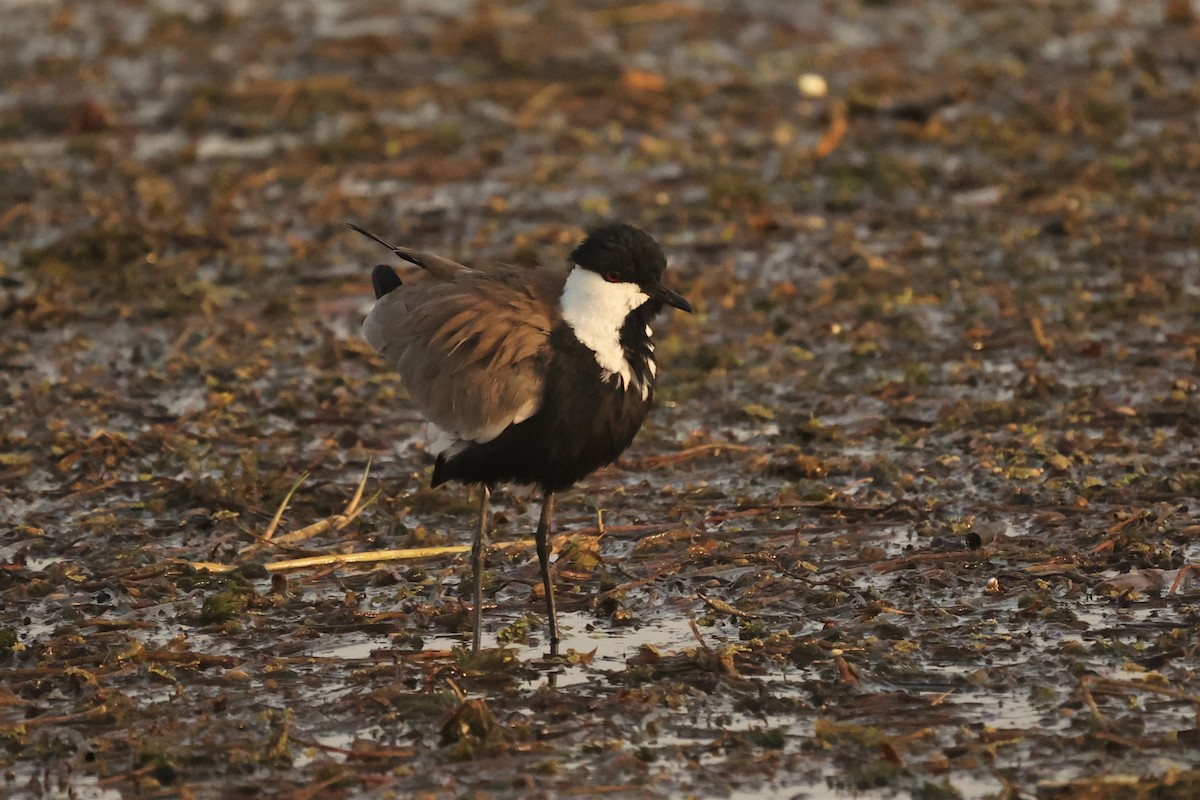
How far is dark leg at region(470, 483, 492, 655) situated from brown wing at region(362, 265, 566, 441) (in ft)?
0.88

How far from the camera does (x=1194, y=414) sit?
28.6 feet

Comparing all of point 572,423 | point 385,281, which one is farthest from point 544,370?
point 385,281

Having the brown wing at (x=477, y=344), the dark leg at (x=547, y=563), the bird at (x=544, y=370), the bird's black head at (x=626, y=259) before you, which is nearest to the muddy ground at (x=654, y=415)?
the dark leg at (x=547, y=563)

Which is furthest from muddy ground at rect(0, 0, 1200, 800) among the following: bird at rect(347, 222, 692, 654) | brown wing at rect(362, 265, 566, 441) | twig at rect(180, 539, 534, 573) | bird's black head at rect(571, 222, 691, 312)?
bird's black head at rect(571, 222, 691, 312)

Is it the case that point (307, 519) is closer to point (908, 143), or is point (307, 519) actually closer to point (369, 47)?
point (908, 143)

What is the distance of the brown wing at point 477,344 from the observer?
6691mm

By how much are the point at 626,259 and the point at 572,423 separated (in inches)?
23.8

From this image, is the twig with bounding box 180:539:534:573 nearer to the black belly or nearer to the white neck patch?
the black belly

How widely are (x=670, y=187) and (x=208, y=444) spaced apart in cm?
470

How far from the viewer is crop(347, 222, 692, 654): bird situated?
21.9 feet

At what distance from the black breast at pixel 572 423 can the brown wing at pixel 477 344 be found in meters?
0.05

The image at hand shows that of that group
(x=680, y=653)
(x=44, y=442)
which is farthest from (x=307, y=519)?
(x=680, y=653)

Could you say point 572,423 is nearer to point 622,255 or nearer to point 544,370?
point 544,370

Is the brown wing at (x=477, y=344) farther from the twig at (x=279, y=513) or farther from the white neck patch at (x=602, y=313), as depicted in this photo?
the twig at (x=279, y=513)
